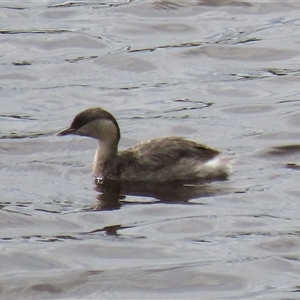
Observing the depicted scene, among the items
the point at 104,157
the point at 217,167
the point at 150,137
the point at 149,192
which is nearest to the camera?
the point at 149,192

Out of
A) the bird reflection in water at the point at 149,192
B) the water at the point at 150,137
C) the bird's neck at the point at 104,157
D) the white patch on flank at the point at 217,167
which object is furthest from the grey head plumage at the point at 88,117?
the white patch on flank at the point at 217,167

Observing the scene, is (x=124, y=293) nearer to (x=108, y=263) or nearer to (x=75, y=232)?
(x=108, y=263)

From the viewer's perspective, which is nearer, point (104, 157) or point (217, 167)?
point (217, 167)

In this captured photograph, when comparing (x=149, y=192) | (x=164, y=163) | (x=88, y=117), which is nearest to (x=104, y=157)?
(x=88, y=117)

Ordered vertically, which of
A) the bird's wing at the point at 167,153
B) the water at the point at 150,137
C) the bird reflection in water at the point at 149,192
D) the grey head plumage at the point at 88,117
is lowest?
the bird reflection in water at the point at 149,192

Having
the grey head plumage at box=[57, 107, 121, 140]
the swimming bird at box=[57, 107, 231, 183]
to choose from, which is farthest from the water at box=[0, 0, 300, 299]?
the grey head plumage at box=[57, 107, 121, 140]

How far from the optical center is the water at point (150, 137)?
9305 mm

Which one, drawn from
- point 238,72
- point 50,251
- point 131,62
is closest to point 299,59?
point 238,72

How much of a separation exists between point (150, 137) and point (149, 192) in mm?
1648

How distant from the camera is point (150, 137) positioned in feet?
42.4

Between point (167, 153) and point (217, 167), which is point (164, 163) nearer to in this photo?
point (167, 153)

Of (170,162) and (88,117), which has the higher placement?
(88,117)

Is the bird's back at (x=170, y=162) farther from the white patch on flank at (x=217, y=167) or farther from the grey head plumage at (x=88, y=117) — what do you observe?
the grey head plumage at (x=88, y=117)

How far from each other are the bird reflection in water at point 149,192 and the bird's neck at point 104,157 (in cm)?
11
